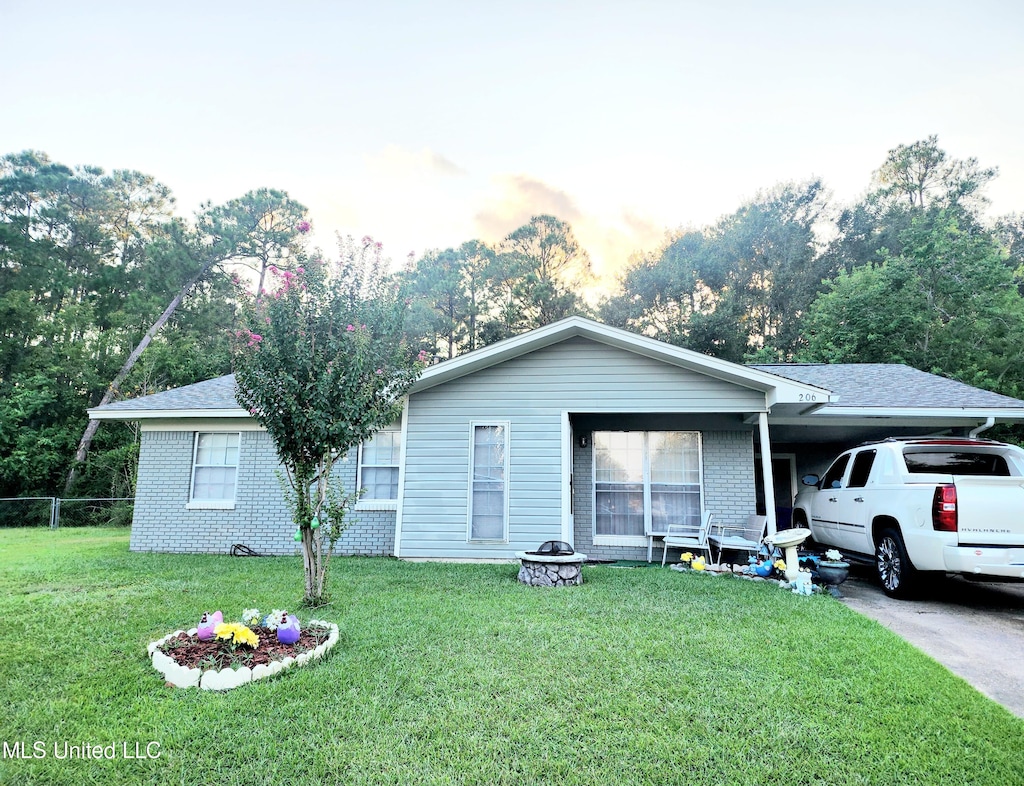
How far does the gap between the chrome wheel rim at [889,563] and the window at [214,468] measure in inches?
404

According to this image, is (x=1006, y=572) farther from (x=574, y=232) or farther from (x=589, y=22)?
(x=574, y=232)

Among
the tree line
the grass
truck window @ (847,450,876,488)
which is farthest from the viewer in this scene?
the tree line

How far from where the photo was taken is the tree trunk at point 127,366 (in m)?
19.0

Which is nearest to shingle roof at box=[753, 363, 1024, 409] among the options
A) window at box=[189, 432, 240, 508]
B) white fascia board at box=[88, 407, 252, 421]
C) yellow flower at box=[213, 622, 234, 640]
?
yellow flower at box=[213, 622, 234, 640]

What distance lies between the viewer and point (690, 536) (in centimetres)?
857

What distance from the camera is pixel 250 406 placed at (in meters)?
5.50

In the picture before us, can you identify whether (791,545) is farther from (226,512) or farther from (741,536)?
(226,512)

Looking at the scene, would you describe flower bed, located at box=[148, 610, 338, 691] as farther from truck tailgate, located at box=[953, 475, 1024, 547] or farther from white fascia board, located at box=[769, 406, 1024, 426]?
white fascia board, located at box=[769, 406, 1024, 426]

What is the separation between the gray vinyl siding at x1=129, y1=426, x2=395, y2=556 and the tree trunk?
9.60 metres

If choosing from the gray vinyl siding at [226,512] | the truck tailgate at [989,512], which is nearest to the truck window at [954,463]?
the truck tailgate at [989,512]

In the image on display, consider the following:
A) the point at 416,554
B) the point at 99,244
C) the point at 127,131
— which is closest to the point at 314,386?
the point at 416,554

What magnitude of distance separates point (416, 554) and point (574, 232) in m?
21.3

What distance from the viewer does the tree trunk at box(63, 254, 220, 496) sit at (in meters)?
19.0

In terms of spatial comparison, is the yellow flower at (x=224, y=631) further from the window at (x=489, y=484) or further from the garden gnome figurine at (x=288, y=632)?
the window at (x=489, y=484)
